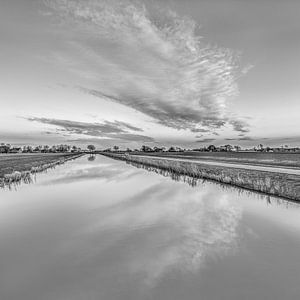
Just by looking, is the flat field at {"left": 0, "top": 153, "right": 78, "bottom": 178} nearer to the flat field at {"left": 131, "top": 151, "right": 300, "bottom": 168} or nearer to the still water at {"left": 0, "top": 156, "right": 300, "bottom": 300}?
the still water at {"left": 0, "top": 156, "right": 300, "bottom": 300}

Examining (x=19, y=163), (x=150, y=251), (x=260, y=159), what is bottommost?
(x=19, y=163)

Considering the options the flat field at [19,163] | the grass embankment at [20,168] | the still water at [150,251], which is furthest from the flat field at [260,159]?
the flat field at [19,163]

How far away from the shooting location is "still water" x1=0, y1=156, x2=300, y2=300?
16.2 feet

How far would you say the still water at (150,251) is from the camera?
4934 millimetres

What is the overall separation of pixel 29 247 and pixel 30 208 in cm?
597

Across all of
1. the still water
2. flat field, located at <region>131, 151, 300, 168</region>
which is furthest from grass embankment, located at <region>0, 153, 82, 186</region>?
flat field, located at <region>131, 151, 300, 168</region>

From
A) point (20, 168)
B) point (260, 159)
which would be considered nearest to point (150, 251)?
point (20, 168)

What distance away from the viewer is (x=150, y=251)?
6.82 meters

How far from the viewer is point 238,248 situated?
712 centimetres

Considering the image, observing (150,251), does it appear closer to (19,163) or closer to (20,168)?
(20,168)

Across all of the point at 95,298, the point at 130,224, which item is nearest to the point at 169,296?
the point at 95,298

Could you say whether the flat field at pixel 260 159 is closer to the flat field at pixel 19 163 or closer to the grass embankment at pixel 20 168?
the grass embankment at pixel 20 168

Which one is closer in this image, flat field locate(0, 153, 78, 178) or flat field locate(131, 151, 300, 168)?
flat field locate(0, 153, 78, 178)

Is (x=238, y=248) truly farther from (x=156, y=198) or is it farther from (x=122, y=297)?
(x=156, y=198)
